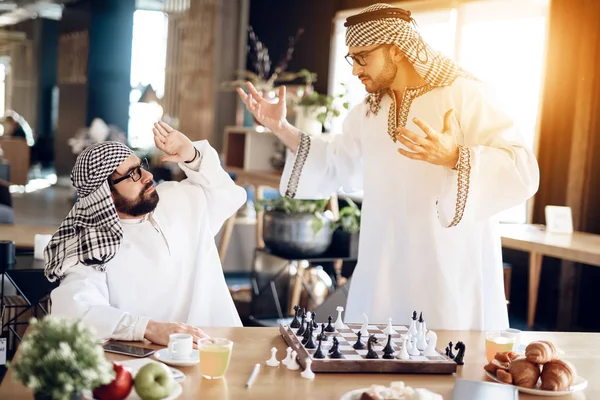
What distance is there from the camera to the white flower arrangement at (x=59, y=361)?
1.21m

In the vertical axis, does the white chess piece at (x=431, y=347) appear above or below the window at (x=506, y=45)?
below

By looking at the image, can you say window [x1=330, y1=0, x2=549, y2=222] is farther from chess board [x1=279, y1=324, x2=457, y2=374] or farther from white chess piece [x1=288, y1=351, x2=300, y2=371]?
white chess piece [x1=288, y1=351, x2=300, y2=371]

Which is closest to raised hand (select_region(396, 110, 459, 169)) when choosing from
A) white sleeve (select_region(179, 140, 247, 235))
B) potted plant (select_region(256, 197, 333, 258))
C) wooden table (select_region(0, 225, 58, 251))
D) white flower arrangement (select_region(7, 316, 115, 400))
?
white sleeve (select_region(179, 140, 247, 235))

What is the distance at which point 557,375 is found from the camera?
1.61 meters

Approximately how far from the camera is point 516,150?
2.30m

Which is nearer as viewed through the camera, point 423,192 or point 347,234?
point 423,192

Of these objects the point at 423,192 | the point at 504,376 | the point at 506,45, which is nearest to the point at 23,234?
the point at 423,192

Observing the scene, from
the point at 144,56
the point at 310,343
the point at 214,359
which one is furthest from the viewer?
the point at 144,56

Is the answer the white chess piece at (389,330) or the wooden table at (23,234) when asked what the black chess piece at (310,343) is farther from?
the wooden table at (23,234)

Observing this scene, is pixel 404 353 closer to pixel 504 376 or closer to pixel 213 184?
pixel 504 376

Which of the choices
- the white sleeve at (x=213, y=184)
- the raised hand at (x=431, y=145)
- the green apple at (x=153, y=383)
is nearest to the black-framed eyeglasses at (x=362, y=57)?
the raised hand at (x=431, y=145)

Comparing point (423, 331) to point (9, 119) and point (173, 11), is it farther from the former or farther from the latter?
point (9, 119)

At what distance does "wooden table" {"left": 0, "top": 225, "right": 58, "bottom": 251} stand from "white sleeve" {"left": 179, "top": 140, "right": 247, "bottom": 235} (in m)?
1.47

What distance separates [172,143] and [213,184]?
203 mm
